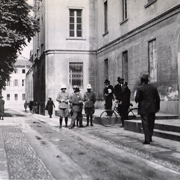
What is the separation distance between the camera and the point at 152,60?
17.5 metres

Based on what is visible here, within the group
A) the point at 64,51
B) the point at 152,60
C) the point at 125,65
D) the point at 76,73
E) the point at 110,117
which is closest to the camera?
the point at 110,117

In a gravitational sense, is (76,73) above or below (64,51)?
below

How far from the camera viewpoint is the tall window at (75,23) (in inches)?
1089

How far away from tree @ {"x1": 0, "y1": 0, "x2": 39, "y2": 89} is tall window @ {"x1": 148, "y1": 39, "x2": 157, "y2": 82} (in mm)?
9913

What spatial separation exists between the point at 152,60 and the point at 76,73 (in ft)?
36.0

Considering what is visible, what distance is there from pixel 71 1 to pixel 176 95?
1537 centimetres

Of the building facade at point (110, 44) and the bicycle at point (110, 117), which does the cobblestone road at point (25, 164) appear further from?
the building facade at point (110, 44)

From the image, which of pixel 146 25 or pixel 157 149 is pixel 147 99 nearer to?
pixel 157 149

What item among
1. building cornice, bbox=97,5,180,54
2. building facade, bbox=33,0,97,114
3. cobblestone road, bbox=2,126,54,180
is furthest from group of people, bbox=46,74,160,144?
building facade, bbox=33,0,97,114

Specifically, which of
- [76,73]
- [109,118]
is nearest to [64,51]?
[76,73]

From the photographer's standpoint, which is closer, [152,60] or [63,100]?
[63,100]

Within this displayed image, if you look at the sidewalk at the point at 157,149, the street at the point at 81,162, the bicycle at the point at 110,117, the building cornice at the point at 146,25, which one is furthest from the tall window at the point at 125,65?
the street at the point at 81,162

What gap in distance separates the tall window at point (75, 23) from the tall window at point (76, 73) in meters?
2.37

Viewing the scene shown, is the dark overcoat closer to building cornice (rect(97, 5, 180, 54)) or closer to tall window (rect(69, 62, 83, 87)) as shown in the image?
building cornice (rect(97, 5, 180, 54))
